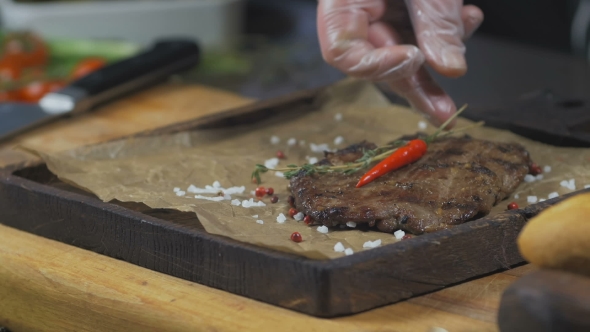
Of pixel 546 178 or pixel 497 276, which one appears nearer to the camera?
pixel 497 276

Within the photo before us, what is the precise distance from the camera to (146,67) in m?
4.26

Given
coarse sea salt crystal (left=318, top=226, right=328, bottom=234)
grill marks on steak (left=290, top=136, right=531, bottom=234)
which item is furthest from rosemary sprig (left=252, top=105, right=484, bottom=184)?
coarse sea salt crystal (left=318, top=226, right=328, bottom=234)

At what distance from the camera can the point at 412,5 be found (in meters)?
2.80

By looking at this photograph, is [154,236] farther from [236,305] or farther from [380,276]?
[380,276]

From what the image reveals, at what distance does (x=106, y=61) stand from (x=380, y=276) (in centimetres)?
345

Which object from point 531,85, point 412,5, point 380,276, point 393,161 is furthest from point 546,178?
point 531,85

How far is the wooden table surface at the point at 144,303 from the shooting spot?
6.25ft

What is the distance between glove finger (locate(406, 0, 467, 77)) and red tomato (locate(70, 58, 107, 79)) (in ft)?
7.84

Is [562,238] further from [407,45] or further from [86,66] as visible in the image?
[86,66]

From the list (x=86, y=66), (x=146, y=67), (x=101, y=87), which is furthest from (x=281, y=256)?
(x=86, y=66)

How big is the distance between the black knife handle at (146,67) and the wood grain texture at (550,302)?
9.18 feet

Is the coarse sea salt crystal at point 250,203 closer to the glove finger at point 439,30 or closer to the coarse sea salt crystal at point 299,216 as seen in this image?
the coarse sea salt crystal at point 299,216

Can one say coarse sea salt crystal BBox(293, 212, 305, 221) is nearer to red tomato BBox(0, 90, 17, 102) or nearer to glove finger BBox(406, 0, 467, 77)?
glove finger BBox(406, 0, 467, 77)

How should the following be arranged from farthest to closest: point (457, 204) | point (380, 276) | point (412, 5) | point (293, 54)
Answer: point (293, 54), point (412, 5), point (457, 204), point (380, 276)
